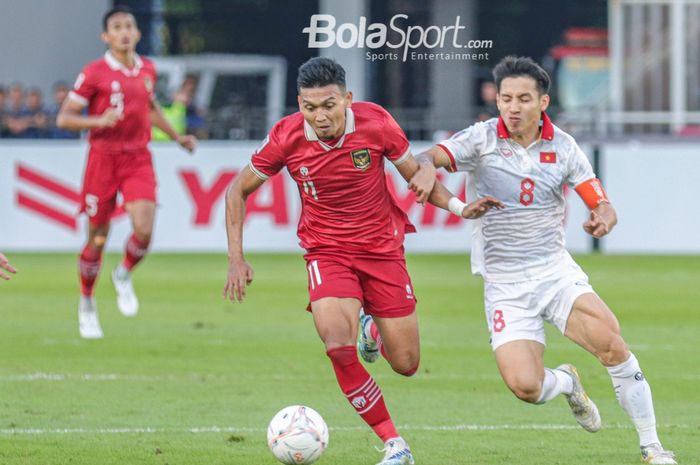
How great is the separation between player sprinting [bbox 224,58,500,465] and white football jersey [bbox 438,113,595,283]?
0.44 m

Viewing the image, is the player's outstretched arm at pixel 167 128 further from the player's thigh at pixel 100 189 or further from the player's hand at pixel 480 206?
the player's hand at pixel 480 206

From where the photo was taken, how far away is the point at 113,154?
41.9 feet

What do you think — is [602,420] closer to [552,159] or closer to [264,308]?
[552,159]

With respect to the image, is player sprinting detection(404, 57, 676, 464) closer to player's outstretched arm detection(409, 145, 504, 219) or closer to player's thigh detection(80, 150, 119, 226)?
player's outstretched arm detection(409, 145, 504, 219)

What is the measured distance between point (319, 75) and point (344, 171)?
0.62 m

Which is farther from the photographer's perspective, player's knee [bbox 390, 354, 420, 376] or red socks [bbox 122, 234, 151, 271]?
red socks [bbox 122, 234, 151, 271]

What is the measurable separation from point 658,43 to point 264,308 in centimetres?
1585

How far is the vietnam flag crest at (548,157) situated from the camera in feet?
26.1

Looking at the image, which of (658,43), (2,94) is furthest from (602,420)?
(658,43)

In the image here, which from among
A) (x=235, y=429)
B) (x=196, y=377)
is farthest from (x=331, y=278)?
(x=196, y=377)

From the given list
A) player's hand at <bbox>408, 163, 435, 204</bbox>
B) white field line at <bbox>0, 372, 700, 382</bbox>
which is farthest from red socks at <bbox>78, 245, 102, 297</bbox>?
player's hand at <bbox>408, 163, 435, 204</bbox>

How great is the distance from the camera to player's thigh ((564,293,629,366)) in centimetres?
759

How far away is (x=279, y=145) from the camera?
7.88m

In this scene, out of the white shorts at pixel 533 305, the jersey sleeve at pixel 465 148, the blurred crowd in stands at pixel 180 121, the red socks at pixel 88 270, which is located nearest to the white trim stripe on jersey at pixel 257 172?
the jersey sleeve at pixel 465 148
